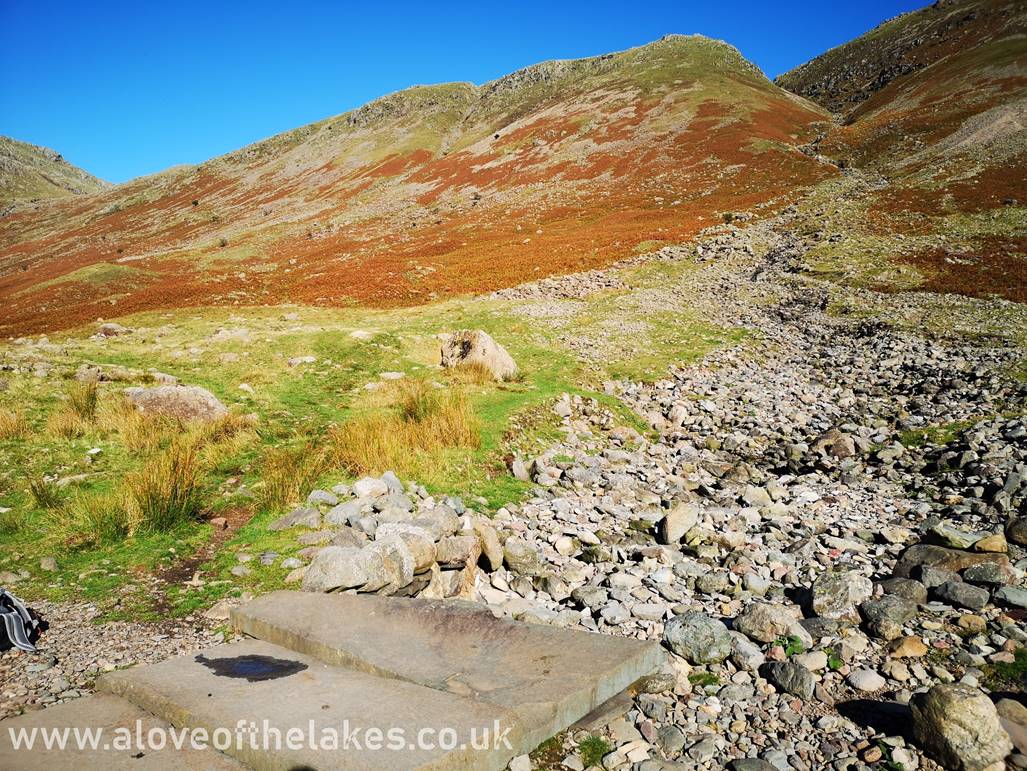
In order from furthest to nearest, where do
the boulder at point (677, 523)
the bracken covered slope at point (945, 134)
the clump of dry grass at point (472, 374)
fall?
the bracken covered slope at point (945, 134), the clump of dry grass at point (472, 374), the boulder at point (677, 523)

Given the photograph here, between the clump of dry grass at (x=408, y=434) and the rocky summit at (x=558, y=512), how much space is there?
73 millimetres

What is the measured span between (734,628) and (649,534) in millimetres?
2930

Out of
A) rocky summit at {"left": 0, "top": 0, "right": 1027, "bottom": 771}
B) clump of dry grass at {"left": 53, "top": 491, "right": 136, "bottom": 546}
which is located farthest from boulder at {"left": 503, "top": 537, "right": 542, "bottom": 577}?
clump of dry grass at {"left": 53, "top": 491, "right": 136, "bottom": 546}

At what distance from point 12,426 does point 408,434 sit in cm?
711

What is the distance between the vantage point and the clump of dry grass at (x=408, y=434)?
9547 mm

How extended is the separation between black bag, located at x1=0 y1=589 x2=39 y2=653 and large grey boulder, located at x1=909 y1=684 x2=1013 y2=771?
24.8 ft

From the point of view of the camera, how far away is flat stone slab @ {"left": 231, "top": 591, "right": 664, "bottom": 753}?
4.36 meters

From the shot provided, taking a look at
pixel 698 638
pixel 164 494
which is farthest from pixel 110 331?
pixel 698 638

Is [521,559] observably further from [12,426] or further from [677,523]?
[12,426]

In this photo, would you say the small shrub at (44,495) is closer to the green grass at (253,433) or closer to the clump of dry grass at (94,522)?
the green grass at (253,433)

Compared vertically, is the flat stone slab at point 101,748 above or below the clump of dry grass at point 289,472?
below

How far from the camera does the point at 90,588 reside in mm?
6098

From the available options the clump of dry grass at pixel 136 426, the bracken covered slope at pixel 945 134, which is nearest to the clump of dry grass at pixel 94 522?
the clump of dry grass at pixel 136 426

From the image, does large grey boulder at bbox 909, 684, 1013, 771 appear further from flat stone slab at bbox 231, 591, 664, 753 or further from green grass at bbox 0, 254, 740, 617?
green grass at bbox 0, 254, 740, 617
